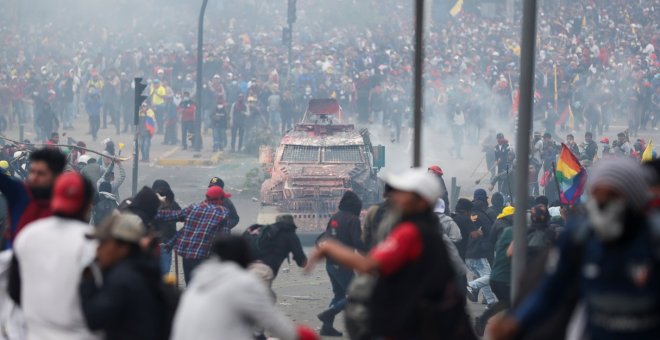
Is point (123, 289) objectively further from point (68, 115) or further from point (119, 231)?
point (68, 115)

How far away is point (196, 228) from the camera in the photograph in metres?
12.5

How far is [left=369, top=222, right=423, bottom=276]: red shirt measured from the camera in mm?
5973

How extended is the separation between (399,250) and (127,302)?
45.7 inches

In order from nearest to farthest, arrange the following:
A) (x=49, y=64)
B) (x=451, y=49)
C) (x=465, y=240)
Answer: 1. (x=465, y=240)
2. (x=49, y=64)
3. (x=451, y=49)

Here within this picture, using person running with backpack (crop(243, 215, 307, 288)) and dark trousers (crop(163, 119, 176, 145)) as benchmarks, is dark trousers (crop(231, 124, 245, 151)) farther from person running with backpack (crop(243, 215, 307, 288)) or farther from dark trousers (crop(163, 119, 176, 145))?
person running with backpack (crop(243, 215, 307, 288))

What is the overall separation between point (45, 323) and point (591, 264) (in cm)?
253

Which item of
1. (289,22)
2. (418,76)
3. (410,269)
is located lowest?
(410,269)

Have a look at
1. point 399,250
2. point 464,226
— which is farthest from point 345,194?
point 399,250

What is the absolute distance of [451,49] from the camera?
45.2 metres

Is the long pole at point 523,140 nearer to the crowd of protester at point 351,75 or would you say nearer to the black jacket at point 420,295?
the black jacket at point 420,295

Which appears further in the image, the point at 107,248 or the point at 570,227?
the point at 107,248

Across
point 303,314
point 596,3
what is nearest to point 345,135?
point 303,314

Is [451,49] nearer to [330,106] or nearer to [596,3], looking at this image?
[596,3]

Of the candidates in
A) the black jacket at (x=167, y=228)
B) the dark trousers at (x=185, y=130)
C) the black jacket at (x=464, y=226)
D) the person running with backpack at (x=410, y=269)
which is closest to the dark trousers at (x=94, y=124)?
the dark trousers at (x=185, y=130)
